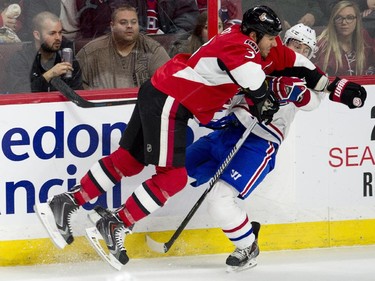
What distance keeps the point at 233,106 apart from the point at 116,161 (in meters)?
0.58

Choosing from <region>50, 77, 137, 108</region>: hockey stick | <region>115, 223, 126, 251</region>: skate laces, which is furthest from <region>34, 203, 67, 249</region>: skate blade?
<region>50, 77, 137, 108</region>: hockey stick

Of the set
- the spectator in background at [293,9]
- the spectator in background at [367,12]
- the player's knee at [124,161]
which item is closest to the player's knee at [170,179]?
the player's knee at [124,161]

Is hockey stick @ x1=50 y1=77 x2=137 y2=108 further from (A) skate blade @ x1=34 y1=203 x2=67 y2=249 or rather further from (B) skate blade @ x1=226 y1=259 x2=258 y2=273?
(B) skate blade @ x1=226 y1=259 x2=258 y2=273

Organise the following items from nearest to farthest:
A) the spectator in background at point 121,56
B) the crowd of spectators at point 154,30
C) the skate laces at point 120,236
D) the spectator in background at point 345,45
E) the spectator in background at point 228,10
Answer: the skate laces at point 120,236 < the crowd of spectators at point 154,30 < the spectator in background at point 121,56 < the spectator in background at point 228,10 < the spectator in background at point 345,45

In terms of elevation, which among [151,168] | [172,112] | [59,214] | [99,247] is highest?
[172,112]

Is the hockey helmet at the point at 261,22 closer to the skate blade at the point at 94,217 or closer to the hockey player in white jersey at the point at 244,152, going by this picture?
the hockey player in white jersey at the point at 244,152

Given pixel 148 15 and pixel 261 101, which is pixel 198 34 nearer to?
pixel 148 15

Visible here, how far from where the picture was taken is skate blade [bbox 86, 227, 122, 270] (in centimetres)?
499

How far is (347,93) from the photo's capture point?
16.7 feet

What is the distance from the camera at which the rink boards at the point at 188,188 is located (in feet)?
17.0

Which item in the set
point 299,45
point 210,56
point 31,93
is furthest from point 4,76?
point 299,45

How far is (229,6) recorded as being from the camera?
210 inches

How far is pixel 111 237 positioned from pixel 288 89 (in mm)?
973

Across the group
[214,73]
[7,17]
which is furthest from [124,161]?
[7,17]
